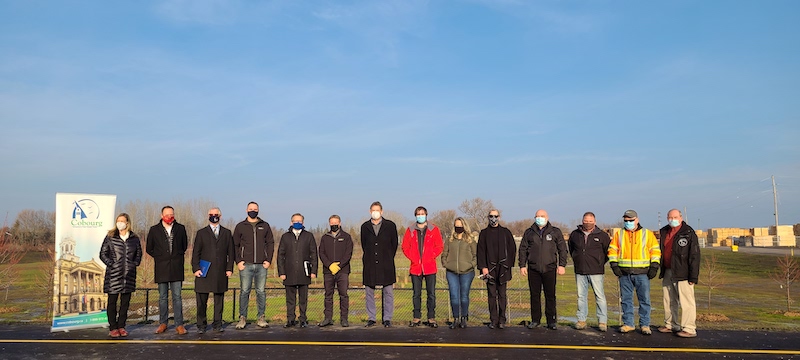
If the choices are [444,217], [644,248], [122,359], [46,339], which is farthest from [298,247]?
[444,217]

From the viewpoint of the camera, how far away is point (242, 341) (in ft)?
29.4

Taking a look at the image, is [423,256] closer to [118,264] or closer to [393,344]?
[393,344]

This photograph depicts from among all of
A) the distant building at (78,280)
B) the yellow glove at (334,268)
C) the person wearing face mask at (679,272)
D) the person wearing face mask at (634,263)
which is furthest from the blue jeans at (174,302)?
the person wearing face mask at (679,272)

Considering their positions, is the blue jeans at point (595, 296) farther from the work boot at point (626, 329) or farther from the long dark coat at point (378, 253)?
the long dark coat at point (378, 253)

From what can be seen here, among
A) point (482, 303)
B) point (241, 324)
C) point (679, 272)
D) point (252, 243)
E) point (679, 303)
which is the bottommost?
point (482, 303)

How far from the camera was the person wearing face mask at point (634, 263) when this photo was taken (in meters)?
9.40

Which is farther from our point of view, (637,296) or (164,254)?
(164,254)

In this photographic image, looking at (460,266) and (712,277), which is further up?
(460,266)

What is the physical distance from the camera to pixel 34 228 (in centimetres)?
7281

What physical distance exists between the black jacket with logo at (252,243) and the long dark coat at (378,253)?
67.6 inches

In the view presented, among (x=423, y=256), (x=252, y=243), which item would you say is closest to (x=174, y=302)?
(x=252, y=243)

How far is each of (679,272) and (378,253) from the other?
5.17 meters

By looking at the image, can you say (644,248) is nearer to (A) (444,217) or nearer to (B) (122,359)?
(B) (122,359)

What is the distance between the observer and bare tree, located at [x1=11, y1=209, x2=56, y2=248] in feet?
211
